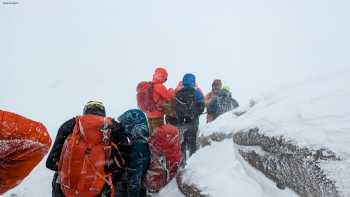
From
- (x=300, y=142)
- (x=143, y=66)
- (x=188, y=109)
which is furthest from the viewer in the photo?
(x=143, y=66)

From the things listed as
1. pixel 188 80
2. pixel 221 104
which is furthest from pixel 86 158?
pixel 221 104

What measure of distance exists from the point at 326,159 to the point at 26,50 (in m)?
39.7

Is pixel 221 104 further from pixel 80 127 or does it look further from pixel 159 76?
pixel 80 127

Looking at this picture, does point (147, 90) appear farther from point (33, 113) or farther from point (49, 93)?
point (49, 93)

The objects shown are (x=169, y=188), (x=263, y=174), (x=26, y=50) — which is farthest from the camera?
(x=26, y=50)

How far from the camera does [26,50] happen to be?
135 feet

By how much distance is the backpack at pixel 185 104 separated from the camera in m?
9.00

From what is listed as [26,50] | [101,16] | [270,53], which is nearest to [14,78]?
[26,50]

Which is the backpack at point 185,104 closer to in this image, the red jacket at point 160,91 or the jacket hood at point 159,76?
the red jacket at point 160,91

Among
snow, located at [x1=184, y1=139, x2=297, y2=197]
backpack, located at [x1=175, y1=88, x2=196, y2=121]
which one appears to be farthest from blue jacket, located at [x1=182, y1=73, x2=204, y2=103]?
snow, located at [x1=184, y1=139, x2=297, y2=197]

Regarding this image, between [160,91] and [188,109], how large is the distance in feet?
2.13

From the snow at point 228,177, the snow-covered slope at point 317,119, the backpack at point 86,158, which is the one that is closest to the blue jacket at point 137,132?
the snow at point 228,177

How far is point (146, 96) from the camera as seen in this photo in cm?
917

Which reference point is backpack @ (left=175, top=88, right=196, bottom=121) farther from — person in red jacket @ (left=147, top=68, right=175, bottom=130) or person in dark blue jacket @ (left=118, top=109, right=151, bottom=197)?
person in dark blue jacket @ (left=118, top=109, right=151, bottom=197)
